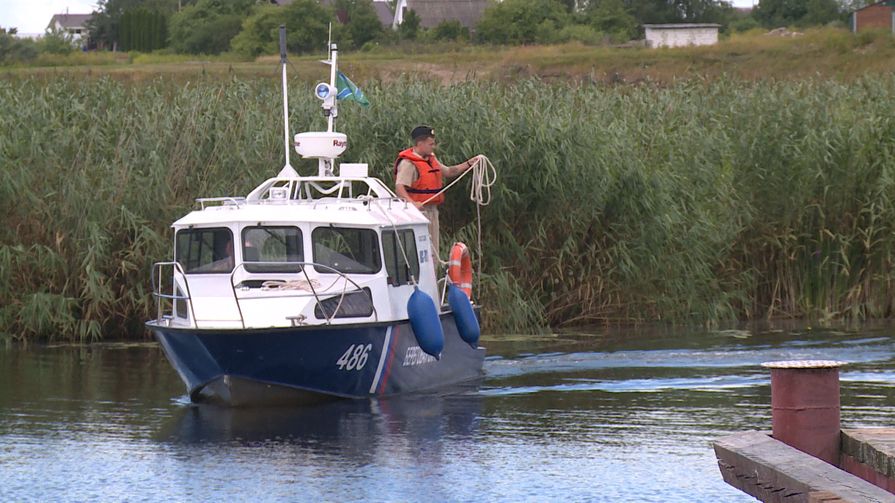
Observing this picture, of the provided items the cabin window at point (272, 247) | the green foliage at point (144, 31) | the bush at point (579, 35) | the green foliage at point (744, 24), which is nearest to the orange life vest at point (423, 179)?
the cabin window at point (272, 247)

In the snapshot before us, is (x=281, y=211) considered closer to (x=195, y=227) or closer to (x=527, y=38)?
(x=195, y=227)

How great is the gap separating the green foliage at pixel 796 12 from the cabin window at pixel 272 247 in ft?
250

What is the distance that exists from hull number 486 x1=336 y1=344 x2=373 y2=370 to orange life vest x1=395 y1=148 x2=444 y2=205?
7.89 feet

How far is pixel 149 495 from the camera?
32.4 ft

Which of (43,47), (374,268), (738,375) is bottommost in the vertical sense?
(738,375)

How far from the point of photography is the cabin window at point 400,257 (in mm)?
13695

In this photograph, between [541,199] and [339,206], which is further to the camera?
[541,199]

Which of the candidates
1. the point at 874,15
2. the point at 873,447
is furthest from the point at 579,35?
the point at 873,447

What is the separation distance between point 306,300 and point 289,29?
5430 cm

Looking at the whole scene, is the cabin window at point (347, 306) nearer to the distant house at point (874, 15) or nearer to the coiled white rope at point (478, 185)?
the coiled white rope at point (478, 185)

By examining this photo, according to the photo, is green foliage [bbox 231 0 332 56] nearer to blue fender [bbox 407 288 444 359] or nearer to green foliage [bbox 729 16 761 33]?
green foliage [bbox 729 16 761 33]

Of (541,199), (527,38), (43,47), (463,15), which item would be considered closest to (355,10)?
(527,38)

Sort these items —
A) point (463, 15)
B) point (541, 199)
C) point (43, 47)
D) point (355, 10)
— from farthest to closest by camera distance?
point (463, 15), point (355, 10), point (43, 47), point (541, 199)

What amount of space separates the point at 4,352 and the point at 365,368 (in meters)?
5.59
